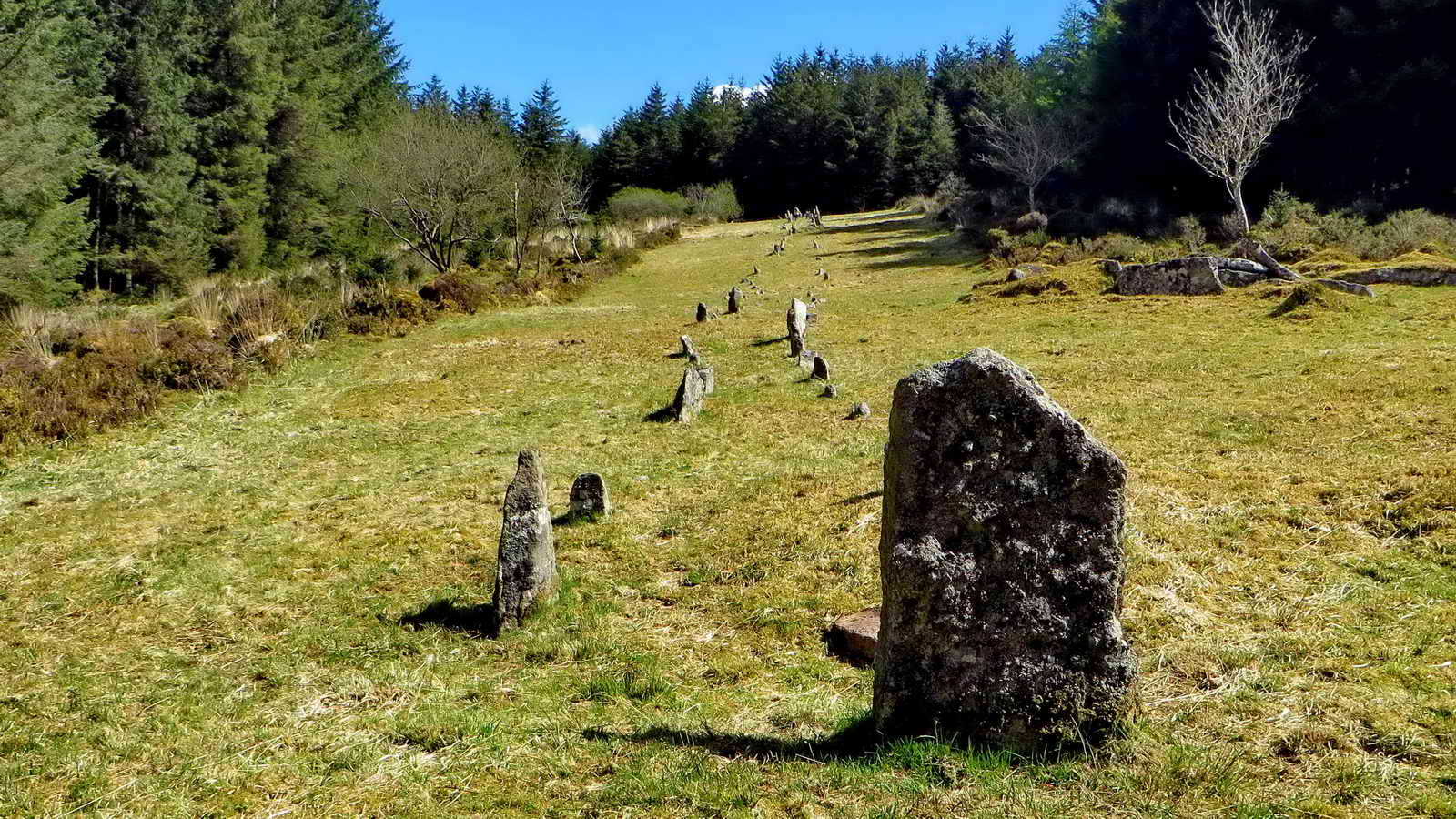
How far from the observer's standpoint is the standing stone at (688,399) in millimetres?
12922

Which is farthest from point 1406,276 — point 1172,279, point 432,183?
point 432,183

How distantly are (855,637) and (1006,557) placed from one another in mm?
1962

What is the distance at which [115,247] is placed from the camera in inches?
1153

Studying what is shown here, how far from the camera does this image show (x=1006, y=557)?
4117 mm

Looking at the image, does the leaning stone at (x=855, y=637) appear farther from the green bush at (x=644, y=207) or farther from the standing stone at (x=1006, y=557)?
the green bush at (x=644, y=207)

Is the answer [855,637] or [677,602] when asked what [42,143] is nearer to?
[677,602]

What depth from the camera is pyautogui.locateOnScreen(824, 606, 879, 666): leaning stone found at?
575 cm

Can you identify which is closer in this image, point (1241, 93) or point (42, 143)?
point (42, 143)

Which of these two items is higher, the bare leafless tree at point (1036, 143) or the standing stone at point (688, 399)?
the bare leafless tree at point (1036, 143)

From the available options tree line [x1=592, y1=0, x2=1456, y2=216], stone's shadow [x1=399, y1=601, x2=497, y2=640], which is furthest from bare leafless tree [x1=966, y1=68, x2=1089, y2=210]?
stone's shadow [x1=399, y1=601, x2=497, y2=640]

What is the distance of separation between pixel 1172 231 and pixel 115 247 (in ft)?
115

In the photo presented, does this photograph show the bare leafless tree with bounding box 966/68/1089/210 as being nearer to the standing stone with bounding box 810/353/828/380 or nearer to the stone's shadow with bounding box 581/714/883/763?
the standing stone with bounding box 810/353/828/380

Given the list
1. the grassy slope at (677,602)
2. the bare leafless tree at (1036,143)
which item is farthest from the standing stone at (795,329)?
the bare leafless tree at (1036,143)

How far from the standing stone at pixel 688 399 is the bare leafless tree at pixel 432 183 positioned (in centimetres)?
1951
